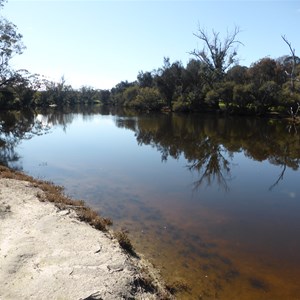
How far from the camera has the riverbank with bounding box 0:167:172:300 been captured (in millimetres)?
6422

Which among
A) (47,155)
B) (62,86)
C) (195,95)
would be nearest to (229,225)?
(47,155)

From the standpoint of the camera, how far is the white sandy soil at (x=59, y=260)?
6.38m

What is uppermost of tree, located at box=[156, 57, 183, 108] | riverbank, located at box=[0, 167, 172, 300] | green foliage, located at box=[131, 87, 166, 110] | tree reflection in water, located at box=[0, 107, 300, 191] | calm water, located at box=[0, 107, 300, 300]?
tree, located at box=[156, 57, 183, 108]

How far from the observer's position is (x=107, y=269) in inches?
287

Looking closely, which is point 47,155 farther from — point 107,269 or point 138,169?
point 107,269

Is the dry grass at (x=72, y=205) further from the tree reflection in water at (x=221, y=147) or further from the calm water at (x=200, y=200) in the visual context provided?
the tree reflection in water at (x=221, y=147)

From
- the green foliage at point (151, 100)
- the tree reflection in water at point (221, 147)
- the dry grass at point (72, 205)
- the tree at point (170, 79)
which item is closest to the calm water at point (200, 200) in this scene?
the tree reflection in water at point (221, 147)

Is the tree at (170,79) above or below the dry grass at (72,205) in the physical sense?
above

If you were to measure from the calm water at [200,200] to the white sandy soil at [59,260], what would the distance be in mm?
1384

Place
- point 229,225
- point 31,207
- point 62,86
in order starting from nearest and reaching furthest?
point 31,207 → point 229,225 → point 62,86

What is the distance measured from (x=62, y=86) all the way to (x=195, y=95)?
3781 inches

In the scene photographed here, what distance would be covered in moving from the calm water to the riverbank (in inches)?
43.5

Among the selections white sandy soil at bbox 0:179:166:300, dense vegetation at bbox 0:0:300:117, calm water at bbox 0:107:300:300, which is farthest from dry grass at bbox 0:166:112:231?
dense vegetation at bbox 0:0:300:117

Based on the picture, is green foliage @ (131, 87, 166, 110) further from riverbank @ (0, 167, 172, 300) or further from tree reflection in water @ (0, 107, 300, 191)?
riverbank @ (0, 167, 172, 300)
